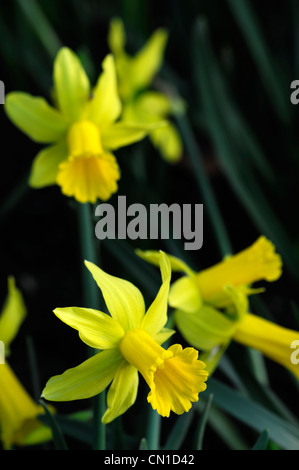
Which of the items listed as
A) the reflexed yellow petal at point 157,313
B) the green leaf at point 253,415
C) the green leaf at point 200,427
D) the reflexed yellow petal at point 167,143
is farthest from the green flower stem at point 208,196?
the reflexed yellow petal at point 157,313

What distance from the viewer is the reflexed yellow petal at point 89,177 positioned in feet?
3.47

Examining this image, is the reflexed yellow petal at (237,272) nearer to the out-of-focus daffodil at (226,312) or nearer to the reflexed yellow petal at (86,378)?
the out-of-focus daffodil at (226,312)

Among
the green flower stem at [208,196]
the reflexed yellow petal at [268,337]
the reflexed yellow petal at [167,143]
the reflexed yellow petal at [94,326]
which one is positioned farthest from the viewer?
the reflexed yellow petal at [167,143]

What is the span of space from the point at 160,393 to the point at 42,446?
48 centimetres

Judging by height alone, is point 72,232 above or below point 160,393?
above

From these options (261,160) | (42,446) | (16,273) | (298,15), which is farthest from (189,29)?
(42,446)

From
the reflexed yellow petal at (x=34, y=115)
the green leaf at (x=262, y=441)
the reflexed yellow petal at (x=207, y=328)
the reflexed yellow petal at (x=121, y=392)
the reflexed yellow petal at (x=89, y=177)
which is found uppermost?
the reflexed yellow petal at (x=34, y=115)

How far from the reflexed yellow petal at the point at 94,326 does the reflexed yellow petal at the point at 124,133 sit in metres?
0.43

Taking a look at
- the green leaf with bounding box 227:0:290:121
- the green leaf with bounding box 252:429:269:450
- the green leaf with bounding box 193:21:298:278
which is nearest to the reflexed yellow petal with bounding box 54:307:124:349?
the green leaf with bounding box 252:429:269:450

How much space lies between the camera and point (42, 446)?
1178mm

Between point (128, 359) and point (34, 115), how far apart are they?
0.57 metres

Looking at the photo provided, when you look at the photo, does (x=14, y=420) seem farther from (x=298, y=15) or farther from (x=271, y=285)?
(x=298, y=15)

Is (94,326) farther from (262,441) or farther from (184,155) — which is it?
(184,155)

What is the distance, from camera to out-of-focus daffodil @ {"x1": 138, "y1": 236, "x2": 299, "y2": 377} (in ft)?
3.44
